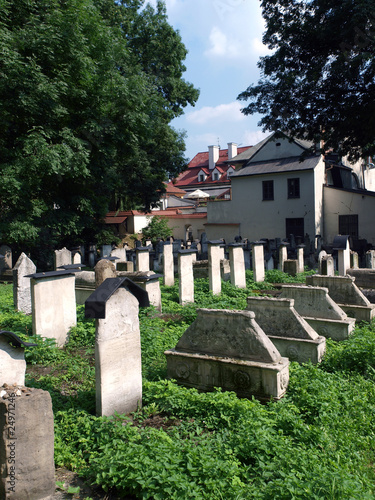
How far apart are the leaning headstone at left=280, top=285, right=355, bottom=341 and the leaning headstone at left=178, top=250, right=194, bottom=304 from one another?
11.2 ft

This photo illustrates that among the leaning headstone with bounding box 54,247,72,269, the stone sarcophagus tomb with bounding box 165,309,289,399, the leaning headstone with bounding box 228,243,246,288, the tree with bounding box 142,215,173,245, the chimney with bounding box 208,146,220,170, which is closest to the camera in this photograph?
the stone sarcophagus tomb with bounding box 165,309,289,399

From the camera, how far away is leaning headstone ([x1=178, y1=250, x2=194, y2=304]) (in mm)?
10672

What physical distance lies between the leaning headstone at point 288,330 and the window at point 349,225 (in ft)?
68.5

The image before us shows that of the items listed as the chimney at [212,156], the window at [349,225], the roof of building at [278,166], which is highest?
the chimney at [212,156]

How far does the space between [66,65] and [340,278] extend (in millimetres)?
12334

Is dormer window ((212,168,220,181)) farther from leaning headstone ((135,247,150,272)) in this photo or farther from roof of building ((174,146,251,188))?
leaning headstone ((135,247,150,272))

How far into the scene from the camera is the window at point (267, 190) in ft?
92.7

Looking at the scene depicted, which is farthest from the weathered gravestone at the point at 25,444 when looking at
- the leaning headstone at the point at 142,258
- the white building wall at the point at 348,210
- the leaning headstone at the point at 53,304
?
the white building wall at the point at 348,210

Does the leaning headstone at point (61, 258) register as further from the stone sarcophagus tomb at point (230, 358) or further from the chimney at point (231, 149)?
the chimney at point (231, 149)

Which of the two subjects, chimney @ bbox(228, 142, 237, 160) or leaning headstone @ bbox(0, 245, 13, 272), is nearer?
leaning headstone @ bbox(0, 245, 13, 272)

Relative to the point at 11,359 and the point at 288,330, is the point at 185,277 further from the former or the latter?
the point at 11,359

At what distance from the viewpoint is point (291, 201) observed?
27172mm

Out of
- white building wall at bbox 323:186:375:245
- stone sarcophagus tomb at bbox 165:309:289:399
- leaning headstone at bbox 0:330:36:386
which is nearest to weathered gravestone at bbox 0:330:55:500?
leaning headstone at bbox 0:330:36:386

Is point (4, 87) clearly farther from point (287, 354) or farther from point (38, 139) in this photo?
point (287, 354)
